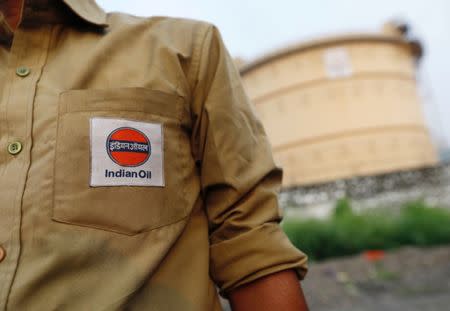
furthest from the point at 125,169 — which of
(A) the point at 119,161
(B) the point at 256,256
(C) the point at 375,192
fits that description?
(C) the point at 375,192

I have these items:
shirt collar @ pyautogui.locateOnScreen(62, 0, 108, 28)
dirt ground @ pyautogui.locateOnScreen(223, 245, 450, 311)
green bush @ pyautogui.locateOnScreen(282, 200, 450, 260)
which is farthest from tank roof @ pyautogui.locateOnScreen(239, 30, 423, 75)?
shirt collar @ pyautogui.locateOnScreen(62, 0, 108, 28)

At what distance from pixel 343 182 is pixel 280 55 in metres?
9.55

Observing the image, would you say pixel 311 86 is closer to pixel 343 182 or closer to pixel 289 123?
pixel 289 123

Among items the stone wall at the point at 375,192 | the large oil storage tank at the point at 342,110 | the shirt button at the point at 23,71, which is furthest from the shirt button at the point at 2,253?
the large oil storage tank at the point at 342,110

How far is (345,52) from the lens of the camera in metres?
18.0

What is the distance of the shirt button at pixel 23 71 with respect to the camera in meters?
0.79

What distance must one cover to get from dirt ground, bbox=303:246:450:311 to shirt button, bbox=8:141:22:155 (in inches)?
171

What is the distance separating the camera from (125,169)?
0.77m

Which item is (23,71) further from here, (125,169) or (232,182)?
(232,182)

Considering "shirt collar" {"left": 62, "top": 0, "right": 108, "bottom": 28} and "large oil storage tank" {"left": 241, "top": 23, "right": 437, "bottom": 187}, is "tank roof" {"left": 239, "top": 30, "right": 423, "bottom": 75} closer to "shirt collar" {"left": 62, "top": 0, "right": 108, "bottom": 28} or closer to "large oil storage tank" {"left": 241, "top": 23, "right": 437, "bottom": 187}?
"large oil storage tank" {"left": 241, "top": 23, "right": 437, "bottom": 187}

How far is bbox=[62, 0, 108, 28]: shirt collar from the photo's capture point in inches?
34.0

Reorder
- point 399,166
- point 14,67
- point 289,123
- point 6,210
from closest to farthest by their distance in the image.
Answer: point 6,210
point 14,67
point 399,166
point 289,123

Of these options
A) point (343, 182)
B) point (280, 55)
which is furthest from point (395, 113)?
point (343, 182)

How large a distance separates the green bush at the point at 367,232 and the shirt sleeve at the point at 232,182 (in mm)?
5786
